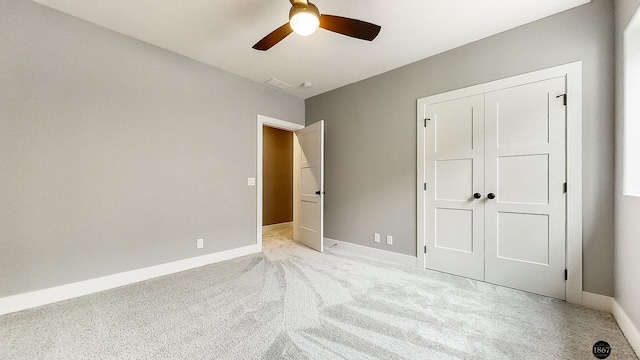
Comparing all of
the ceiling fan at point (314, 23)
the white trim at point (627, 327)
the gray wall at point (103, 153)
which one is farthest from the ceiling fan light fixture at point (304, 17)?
the white trim at point (627, 327)

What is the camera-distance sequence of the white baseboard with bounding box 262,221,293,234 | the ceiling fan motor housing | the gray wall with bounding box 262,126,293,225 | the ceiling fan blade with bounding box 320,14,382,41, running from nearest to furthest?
the ceiling fan motor housing < the ceiling fan blade with bounding box 320,14,382,41 < the white baseboard with bounding box 262,221,293,234 < the gray wall with bounding box 262,126,293,225

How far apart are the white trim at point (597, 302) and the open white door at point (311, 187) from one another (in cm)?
276

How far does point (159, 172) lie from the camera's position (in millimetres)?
2797

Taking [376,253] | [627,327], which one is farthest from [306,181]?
[627,327]

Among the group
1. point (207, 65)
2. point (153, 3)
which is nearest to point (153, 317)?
point (153, 3)

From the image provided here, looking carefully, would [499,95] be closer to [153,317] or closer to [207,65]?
[207,65]

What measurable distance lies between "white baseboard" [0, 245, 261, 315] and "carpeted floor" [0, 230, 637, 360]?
95 mm

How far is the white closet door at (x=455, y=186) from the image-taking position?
2.61m

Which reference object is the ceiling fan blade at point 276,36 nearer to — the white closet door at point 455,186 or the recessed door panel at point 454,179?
the white closet door at point 455,186

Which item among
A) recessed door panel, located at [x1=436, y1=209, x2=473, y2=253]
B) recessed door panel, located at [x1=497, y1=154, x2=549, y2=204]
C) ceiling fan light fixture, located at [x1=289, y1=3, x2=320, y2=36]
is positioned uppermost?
ceiling fan light fixture, located at [x1=289, y1=3, x2=320, y2=36]

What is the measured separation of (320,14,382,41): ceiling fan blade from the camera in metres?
1.76

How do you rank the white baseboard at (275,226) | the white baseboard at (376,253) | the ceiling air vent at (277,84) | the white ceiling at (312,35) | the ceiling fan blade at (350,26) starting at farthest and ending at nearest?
the white baseboard at (275,226)
the ceiling air vent at (277,84)
the white baseboard at (376,253)
the white ceiling at (312,35)
the ceiling fan blade at (350,26)

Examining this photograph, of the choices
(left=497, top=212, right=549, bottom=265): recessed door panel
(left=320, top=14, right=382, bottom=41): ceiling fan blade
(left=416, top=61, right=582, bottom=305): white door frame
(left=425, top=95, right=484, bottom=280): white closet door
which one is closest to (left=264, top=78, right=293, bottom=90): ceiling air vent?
(left=320, top=14, right=382, bottom=41): ceiling fan blade

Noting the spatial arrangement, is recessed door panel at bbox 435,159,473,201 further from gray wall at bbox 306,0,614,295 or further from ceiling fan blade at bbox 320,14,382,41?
ceiling fan blade at bbox 320,14,382,41
